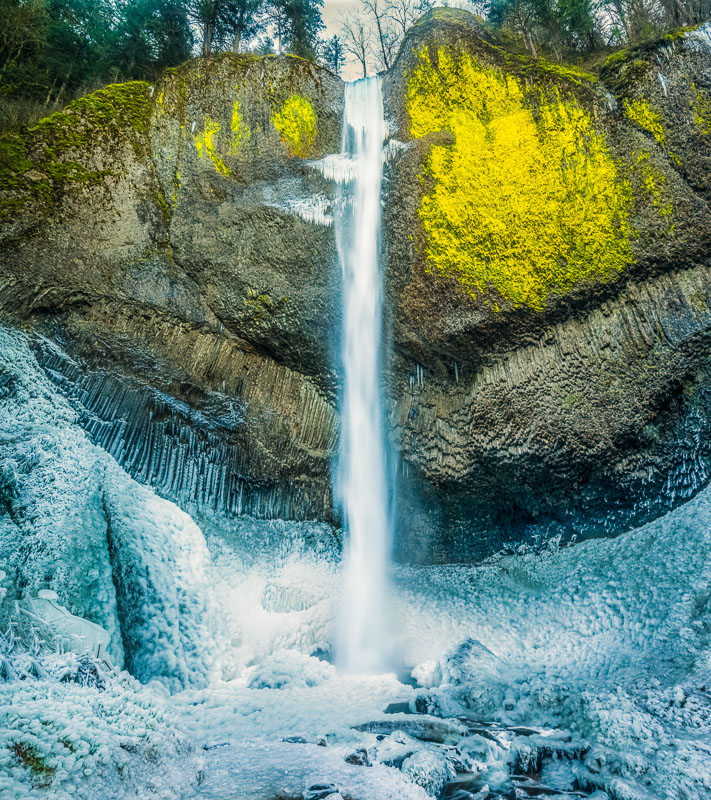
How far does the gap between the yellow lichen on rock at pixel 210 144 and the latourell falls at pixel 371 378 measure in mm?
45

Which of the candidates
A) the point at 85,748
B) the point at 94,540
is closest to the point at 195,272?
the point at 94,540

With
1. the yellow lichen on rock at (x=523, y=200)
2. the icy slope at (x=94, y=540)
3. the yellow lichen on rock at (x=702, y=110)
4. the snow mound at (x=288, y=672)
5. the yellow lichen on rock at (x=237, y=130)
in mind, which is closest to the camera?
the icy slope at (x=94, y=540)

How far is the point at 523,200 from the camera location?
Answer: 728 centimetres

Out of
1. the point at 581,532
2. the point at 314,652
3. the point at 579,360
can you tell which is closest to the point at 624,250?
the point at 579,360

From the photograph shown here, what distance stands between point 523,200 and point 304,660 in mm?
6161

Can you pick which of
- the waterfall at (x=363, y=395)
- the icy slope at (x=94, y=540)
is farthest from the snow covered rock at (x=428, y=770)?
the waterfall at (x=363, y=395)

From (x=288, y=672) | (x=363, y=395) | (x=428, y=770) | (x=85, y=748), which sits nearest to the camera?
(x=85, y=748)

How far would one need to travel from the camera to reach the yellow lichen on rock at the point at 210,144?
26.0ft

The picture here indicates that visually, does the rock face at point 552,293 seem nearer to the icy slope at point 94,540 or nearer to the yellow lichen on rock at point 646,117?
the yellow lichen on rock at point 646,117

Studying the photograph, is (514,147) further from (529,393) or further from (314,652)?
(314,652)

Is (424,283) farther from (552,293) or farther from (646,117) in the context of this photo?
(646,117)

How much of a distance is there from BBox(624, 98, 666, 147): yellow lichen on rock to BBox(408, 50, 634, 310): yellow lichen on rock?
1.61ft

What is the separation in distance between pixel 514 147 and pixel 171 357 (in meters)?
5.35

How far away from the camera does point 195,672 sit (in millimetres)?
5555
